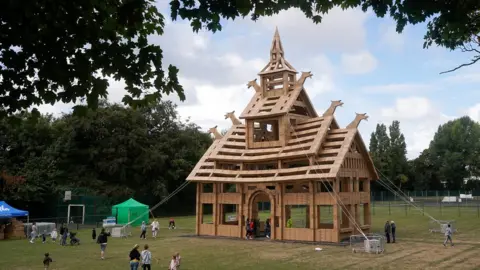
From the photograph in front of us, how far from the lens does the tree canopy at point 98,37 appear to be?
6527 mm

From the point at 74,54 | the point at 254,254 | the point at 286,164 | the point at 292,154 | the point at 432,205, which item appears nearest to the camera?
the point at 74,54

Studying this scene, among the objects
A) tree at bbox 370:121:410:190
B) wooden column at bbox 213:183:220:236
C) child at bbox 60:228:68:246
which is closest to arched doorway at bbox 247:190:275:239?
wooden column at bbox 213:183:220:236

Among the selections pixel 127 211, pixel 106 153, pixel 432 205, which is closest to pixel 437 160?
pixel 432 205

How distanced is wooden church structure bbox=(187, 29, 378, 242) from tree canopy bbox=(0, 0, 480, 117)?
2038cm

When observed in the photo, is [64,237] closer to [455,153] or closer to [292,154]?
[292,154]

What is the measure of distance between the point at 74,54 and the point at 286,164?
86.2ft

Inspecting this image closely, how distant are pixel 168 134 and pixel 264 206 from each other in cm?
1738

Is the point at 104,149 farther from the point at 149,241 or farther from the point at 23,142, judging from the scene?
the point at 149,241

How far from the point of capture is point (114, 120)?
181ft

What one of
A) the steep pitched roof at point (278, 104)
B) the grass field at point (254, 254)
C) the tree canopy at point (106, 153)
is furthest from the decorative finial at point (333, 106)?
the tree canopy at point (106, 153)

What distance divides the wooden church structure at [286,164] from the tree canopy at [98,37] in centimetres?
2038

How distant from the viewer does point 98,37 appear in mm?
7211

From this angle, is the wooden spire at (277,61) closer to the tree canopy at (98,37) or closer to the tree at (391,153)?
the tree canopy at (98,37)

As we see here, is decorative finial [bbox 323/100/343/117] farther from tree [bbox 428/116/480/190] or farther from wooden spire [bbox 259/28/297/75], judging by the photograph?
tree [bbox 428/116/480/190]
